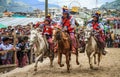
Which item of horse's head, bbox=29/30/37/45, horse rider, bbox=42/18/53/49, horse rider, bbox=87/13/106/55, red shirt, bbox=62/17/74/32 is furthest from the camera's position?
horse rider, bbox=42/18/53/49

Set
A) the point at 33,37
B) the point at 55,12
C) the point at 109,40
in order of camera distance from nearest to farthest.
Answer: the point at 33,37 → the point at 109,40 → the point at 55,12

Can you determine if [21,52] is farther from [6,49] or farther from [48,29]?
Answer: [48,29]

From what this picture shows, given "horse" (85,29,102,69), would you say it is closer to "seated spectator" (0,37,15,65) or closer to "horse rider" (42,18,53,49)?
"horse rider" (42,18,53,49)

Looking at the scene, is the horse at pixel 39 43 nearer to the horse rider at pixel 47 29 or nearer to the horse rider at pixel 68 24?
the horse rider at pixel 47 29

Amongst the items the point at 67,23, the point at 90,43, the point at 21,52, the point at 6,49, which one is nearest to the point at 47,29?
the point at 67,23

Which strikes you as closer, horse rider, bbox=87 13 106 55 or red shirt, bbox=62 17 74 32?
red shirt, bbox=62 17 74 32

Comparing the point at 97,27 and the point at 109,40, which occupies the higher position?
the point at 97,27

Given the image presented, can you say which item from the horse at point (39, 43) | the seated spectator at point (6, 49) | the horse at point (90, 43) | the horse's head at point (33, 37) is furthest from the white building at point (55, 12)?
the horse's head at point (33, 37)

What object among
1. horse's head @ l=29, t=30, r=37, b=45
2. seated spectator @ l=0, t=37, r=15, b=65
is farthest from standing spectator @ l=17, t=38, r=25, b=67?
horse's head @ l=29, t=30, r=37, b=45

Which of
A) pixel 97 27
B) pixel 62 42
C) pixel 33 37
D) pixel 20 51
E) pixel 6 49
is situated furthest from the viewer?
pixel 20 51

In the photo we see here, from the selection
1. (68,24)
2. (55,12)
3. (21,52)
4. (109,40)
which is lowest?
(109,40)

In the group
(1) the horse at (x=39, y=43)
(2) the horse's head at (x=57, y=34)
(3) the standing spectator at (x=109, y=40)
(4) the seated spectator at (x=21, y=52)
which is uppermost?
(2) the horse's head at (x=57, y=34)

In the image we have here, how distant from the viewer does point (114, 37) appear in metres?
41.7

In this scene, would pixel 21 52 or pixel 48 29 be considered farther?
pixel 21 52
